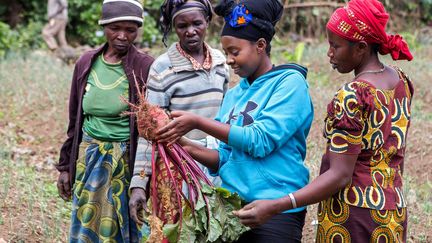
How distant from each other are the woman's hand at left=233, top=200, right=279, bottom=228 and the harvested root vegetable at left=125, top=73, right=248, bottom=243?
15 centimetres

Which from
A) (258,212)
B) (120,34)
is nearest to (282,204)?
(258,212)

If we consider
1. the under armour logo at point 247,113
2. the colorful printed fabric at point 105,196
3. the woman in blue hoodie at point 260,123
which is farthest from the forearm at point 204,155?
the colorful printed fabric at point 105,196

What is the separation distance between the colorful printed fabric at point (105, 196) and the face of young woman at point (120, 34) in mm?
532

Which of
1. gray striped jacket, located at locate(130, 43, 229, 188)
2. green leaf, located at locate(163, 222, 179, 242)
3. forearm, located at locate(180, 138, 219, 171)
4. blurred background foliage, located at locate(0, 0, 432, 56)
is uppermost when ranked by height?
blurred background foliage, located at locate(0, 0, 432, 56)

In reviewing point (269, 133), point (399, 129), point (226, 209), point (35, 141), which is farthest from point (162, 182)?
point (35, 141)

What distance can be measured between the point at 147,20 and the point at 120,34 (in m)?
10.9

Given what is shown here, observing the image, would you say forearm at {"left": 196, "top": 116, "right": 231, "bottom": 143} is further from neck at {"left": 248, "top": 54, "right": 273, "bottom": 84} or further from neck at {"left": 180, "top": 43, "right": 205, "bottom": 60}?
neck at {"left": 180, "top": 43, "right": 205, "bottom": 60}

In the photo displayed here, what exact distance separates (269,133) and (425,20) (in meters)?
14.0

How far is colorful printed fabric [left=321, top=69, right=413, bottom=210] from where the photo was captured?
299 centimetres

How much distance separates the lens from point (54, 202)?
6289 millimetres

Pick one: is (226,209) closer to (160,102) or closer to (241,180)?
(241,180)

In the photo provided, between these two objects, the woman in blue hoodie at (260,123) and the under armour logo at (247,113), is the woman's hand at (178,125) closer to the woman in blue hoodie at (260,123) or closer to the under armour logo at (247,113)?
the woman in blue hoodie at (260,123)

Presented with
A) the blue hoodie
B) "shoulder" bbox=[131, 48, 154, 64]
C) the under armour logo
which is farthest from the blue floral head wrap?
"shoulder" bbox=[131, 48, 154, 64]

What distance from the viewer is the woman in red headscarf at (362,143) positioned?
3004 mm
